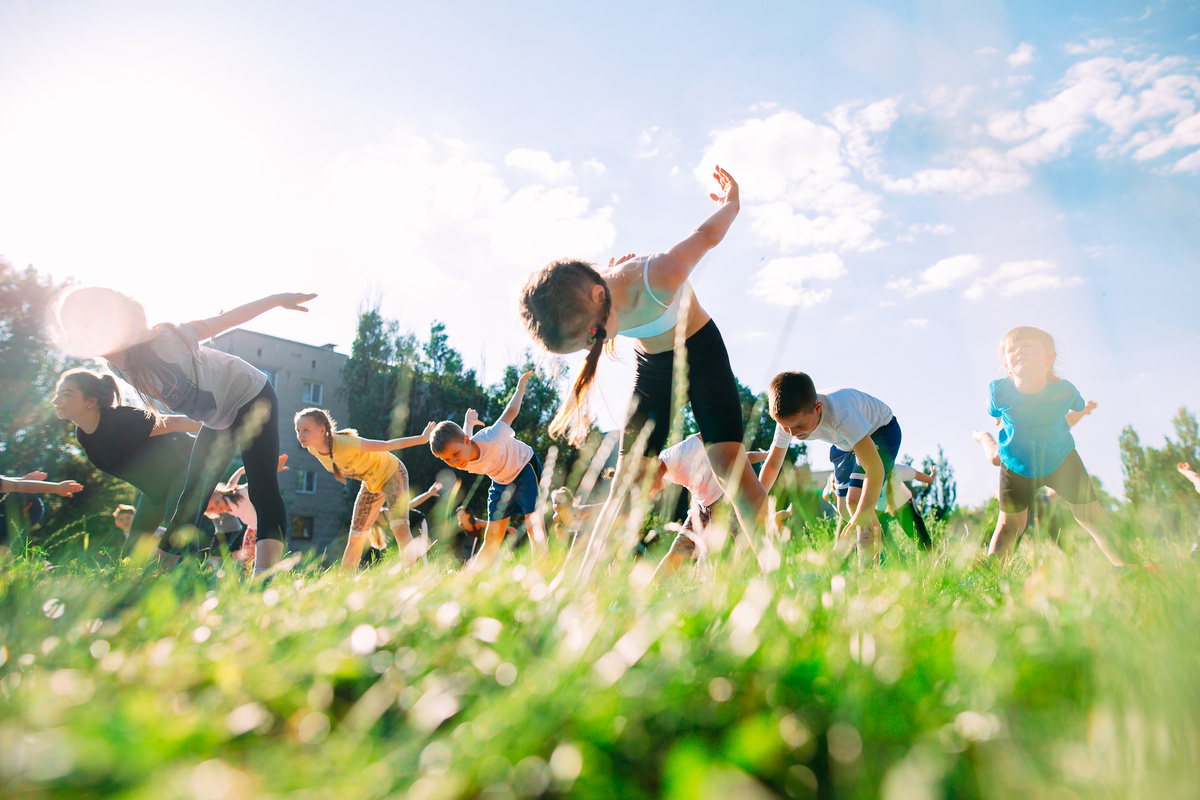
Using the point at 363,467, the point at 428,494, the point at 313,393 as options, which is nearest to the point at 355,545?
the point at 363,467

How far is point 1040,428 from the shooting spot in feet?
14.1

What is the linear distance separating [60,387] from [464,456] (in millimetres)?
2986

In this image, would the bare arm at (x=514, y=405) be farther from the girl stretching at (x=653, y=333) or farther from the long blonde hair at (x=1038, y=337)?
the long blonde hair at (x=1038, y=337)

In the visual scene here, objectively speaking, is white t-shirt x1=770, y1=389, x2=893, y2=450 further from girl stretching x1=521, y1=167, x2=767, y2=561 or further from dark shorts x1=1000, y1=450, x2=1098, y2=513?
girl stretching x1=521, y1=167, x2=767, y2=561

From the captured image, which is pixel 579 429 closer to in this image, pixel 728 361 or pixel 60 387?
pixel 728 361

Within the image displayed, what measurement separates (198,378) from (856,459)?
5040mm

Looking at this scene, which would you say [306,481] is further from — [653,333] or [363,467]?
[653,333]

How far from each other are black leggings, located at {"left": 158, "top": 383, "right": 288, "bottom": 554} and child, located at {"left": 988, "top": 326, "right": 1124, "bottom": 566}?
4.81 metres

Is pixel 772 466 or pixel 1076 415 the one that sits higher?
pixel 1076 415

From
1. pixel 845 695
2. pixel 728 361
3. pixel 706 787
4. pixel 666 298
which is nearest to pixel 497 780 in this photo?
pixel 706 787

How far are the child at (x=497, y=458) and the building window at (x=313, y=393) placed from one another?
30339 millimetres

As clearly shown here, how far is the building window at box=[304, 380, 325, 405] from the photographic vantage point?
1318 inches

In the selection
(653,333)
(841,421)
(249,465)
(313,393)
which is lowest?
(313,393)

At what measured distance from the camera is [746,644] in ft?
3.39
